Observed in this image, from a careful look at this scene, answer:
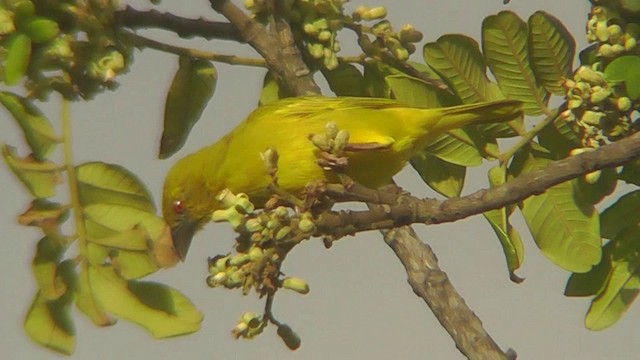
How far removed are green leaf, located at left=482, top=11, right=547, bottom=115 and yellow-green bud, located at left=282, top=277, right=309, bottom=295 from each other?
0.68 metres

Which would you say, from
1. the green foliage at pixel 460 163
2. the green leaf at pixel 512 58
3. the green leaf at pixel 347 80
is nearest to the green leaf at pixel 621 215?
the green foliage at pixel 460 163

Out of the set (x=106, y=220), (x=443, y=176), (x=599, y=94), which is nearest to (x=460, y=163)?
(x=443, y=176)

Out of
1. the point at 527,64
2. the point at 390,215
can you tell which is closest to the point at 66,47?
the point at 390,215

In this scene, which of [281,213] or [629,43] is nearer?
[281,213]

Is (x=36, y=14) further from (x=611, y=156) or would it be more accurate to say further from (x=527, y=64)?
(x=611, y=156)

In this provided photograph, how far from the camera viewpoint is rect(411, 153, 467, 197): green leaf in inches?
93.5

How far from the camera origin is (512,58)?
2.18 meters

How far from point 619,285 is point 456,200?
603 millimetres

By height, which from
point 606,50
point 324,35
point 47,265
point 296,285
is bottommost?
point 47,265

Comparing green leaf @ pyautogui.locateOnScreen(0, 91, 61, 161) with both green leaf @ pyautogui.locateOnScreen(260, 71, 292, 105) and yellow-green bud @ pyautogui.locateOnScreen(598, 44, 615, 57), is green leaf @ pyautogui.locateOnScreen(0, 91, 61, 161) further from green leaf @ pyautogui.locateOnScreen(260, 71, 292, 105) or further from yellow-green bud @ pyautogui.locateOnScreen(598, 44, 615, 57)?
yellow-green bud @ pyautogui.locateOnScreen(598, 44, 615, 57)

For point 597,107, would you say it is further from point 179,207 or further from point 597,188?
point 179,207

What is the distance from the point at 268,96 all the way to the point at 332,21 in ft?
1.12

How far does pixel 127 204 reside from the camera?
219cm

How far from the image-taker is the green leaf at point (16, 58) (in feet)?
6.59
